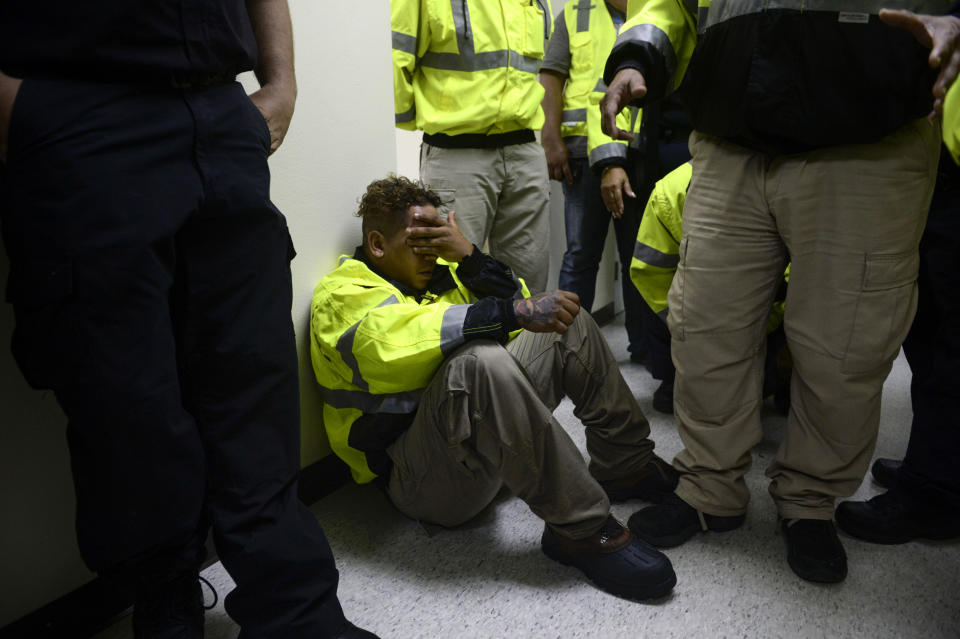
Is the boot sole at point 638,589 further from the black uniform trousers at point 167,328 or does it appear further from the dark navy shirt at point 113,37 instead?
the dark navy shirt at point 113,37

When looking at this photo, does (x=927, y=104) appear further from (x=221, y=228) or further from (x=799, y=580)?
(x=221, y=228)

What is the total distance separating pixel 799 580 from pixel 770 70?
0.93m

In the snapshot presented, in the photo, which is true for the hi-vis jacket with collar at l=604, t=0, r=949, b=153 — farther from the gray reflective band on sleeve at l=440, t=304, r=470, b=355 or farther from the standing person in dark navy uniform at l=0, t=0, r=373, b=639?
the standing person in dark navy uniform at l=0, t=0, r=373, b=639

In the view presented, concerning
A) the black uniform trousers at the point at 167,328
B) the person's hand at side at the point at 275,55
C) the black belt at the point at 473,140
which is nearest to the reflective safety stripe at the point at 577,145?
the black belt at the point at 473,140

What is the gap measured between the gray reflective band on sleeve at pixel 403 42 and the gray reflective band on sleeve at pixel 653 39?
2.43 ft

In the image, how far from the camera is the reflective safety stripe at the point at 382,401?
1150mm

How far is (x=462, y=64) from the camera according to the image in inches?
68.8

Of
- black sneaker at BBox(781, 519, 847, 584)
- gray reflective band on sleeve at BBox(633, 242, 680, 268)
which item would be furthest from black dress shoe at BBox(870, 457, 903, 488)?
gray reflective band on sleeve at BBox(633, 242, 680, 268)

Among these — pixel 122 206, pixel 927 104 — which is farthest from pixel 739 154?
pixel 122 206

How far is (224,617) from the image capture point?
1.05 meters

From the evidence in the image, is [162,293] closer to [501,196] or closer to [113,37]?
[113,37]

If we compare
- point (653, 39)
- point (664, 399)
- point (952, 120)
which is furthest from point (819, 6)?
point (664, 399)

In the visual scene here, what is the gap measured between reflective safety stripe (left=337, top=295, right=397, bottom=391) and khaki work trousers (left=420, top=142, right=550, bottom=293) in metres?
0.64

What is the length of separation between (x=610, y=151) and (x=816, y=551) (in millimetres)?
1262
